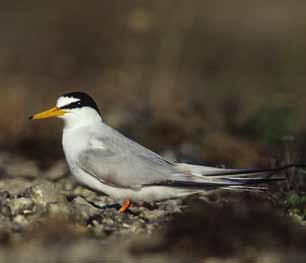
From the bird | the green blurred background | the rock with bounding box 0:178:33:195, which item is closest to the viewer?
the bird

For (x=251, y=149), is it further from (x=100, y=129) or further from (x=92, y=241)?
(x=92, y=241)

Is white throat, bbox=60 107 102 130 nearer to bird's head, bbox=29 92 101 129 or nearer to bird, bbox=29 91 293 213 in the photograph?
bird's head, bbox=29 92 101 129

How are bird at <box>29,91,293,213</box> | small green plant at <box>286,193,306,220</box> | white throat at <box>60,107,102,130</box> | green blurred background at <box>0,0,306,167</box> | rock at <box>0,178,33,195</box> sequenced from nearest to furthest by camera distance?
1. bird at <box>29,91,293,213</box>
2. small green plant at <box>286,193,306,220</box>
3. white throat at <box>60,107,102,130</box>
4. rock at <box>0,178,33,195</box>
5. green blurred background at <box>0,0,306,167</box>

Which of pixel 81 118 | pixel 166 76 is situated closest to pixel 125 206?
pixel 81 118

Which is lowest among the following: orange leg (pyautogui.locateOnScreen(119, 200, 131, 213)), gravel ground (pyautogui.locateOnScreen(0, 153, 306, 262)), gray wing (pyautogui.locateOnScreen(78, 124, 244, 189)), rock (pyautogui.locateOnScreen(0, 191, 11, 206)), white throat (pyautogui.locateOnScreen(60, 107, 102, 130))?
gravel ground (pyautogui.locateOnScreen(0, 153, 306, 262))

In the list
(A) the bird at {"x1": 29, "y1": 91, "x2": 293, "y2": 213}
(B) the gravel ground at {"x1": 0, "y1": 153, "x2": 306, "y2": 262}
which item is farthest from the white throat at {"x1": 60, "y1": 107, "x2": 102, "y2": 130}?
(B) the gravel ground at {"x1": 0, "y1": 153, "x2": 306, "y2": 262}

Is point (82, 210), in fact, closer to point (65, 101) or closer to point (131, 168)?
point (131, 168)

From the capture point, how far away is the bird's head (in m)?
8.17

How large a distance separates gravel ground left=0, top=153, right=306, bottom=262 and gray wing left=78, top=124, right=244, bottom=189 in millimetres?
192

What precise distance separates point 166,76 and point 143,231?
19.3 feet

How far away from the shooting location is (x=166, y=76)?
12867mm

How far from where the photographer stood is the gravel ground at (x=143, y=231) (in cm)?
654

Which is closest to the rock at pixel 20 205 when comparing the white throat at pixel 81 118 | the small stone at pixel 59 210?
the small stone at pixel 59 210

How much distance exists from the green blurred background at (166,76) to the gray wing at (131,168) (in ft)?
5.90
